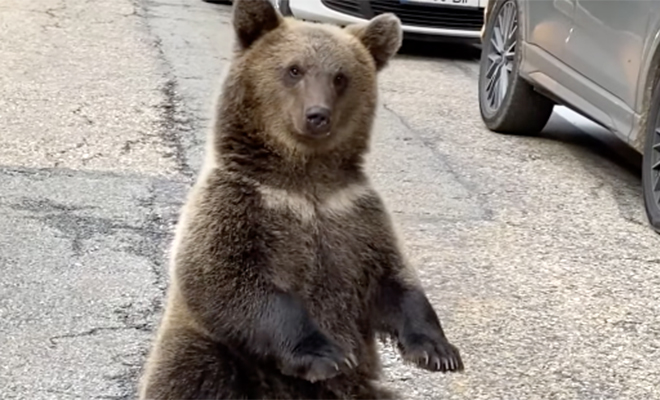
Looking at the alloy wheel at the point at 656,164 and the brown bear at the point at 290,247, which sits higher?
the brown bear at the point at 290,247

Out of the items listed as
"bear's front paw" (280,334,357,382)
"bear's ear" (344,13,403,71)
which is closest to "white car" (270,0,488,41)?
"bear's ear" (344,13,403,71)

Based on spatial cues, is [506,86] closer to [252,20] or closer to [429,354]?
[252,20]

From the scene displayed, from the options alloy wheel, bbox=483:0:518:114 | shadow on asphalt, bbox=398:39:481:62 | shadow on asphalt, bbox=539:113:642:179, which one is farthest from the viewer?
shadow on asphalt, bbox=398:39:481:62

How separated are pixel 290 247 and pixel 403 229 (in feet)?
9.38

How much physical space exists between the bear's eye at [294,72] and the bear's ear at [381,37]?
0.25 metres

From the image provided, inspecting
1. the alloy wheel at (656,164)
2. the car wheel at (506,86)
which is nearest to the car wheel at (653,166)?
the alloy wheel at (656,164)

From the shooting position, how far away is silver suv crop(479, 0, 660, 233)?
6680 millimetres

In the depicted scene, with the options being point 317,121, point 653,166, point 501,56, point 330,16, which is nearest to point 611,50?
→ point 653,166

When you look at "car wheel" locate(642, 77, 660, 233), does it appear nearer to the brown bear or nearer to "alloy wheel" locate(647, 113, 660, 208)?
"alloy wheel" locate(647, 113, 660, 208)

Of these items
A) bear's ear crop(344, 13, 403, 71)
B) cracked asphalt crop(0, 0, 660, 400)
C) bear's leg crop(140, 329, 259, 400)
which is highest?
bear's ear crop(344, 13, 403, 71)

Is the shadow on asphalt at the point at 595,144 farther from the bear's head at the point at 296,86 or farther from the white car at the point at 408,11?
the bear's head at the point at 296,86

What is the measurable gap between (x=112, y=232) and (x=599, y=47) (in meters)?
3.38

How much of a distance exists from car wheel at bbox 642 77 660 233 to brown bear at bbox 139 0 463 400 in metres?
3.40

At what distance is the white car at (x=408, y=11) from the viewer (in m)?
11.9
